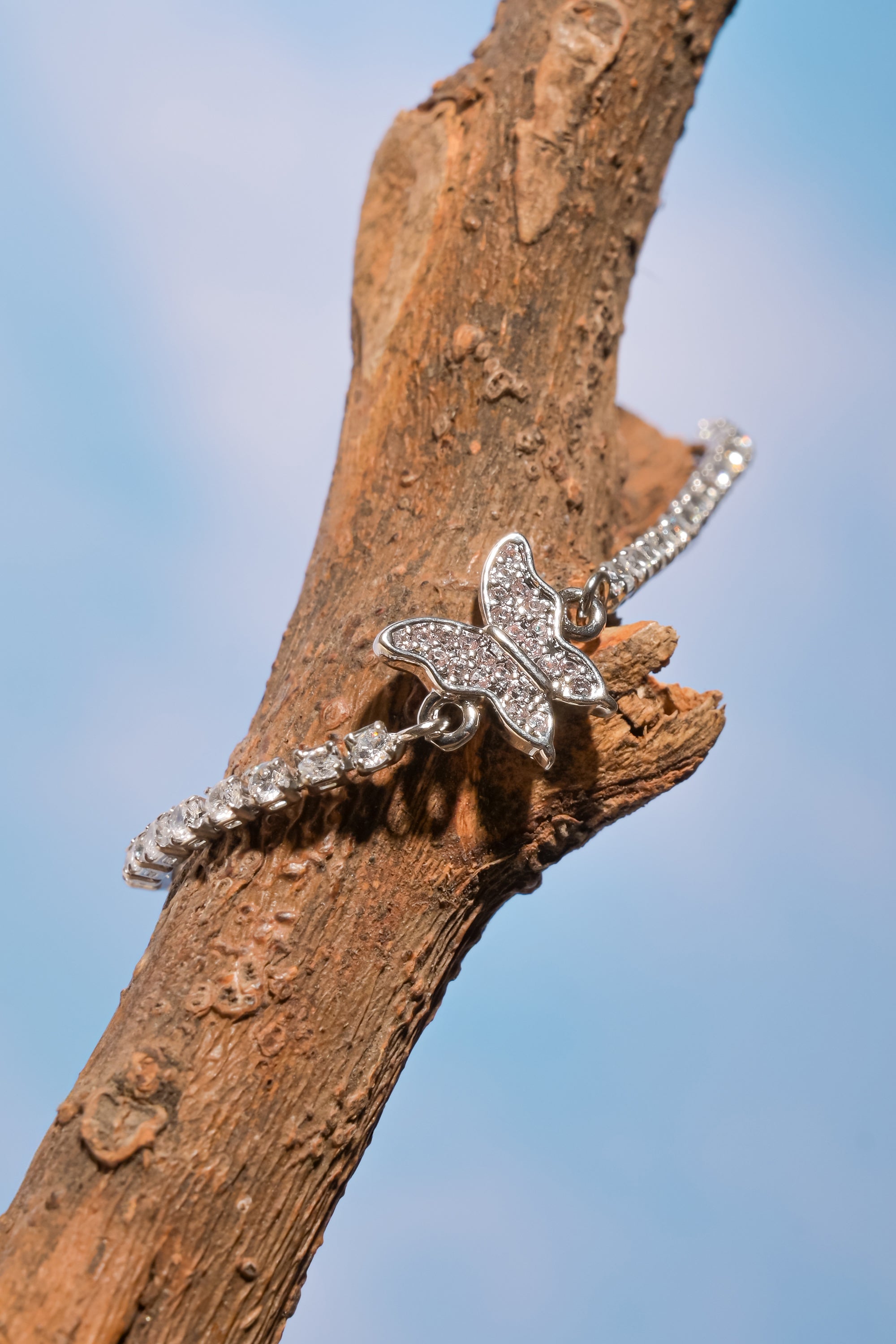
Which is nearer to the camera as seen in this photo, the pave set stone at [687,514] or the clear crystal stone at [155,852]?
the clear crystal stone at [155,852]

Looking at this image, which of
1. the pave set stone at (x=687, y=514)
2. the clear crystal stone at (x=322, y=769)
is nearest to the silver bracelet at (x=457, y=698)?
the clear crystal stone at (x=322, y=769)

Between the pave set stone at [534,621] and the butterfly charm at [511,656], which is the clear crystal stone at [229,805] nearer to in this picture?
the butterfly charm at [511,656]

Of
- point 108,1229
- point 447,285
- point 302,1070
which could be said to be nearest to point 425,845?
point 302,1070

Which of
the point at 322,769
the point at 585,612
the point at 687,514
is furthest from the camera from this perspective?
the point at 687,514

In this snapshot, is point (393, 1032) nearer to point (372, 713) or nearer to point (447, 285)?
point (372, 713)

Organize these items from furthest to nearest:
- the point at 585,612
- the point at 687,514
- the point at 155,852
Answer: the point at 687,514 < the point at 585,612 < the point at 155,852

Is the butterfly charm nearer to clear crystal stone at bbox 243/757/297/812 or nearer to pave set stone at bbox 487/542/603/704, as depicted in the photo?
pave set stone at bbox 487/542/603/704

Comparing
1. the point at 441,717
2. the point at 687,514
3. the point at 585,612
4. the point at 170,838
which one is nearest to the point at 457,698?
the point at 441,717

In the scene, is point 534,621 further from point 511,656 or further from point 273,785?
point 273,785
